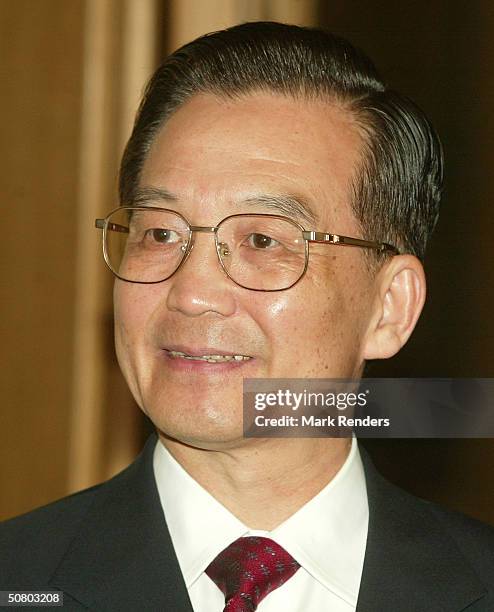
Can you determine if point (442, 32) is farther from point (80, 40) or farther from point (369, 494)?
point (369, 494)

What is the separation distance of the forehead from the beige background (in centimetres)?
86

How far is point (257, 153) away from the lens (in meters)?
1.51

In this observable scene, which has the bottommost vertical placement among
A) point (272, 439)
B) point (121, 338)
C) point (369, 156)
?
point (272, 439)

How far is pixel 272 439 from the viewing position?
1.55 meters

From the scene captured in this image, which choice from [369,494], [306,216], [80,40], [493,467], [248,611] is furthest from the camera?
[80,40]

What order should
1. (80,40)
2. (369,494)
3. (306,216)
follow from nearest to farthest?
(306,216) → (369,494) → (80,40)

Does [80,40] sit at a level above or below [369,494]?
above

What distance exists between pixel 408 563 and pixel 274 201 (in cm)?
60

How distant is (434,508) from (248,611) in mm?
451

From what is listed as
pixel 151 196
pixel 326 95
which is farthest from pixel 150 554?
pixel 326 95

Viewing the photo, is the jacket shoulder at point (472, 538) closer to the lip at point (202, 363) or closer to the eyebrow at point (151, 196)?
the lip at point (202, 363)

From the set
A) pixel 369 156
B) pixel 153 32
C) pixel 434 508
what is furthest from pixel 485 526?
pixel 153 32

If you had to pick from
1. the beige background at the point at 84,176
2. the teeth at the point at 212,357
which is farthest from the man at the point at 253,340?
the beige background at the point at 84,176

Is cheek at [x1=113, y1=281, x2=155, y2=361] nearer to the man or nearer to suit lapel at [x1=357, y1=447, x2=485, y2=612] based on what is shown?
the man
